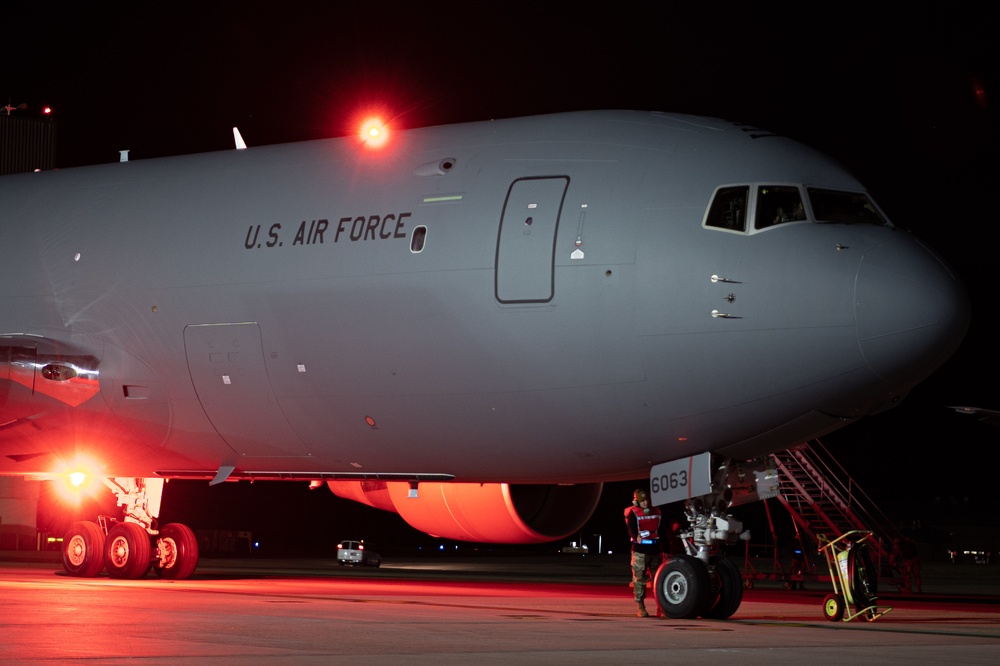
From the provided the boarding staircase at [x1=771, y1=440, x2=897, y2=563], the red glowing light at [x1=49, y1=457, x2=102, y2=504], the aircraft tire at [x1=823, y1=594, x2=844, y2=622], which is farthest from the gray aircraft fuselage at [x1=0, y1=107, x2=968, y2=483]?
the boarding staircase at [x1=771, y1=440, x2=897, y2=563]

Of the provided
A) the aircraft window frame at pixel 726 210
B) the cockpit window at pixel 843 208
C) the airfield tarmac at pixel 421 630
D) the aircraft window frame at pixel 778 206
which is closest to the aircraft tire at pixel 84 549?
the airfield tarmac at pixel 421 630

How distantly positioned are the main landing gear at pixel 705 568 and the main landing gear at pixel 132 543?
27.9 feet

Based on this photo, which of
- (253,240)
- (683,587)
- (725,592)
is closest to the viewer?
(683,587)

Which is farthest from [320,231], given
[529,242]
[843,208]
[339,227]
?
[843,208]

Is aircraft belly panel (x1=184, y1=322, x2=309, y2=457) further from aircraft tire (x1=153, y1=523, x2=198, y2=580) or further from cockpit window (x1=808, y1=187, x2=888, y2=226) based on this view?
cockpit window (x1=808, y1=187, x2=888, y2=226)

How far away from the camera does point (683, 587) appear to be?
1343 cm

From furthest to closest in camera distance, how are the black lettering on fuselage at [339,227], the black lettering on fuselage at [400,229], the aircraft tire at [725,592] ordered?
the black lettering on fuselage at [339,227], the black lettering on fuselage at [400,229], the aircraft tire at [725,592]

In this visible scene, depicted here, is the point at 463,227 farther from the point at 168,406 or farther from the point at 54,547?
the point at 54,547

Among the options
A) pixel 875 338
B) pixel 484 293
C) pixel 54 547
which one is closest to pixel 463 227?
pixel 484 293

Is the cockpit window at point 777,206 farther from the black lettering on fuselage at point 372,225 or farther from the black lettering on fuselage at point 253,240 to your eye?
the black lettering on fuselage at point 253,240

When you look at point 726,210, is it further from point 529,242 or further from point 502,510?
point 502,510

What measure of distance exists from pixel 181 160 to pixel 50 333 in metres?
2.66

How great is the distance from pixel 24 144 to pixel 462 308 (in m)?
30.2

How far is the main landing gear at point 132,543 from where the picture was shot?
63.4ft
